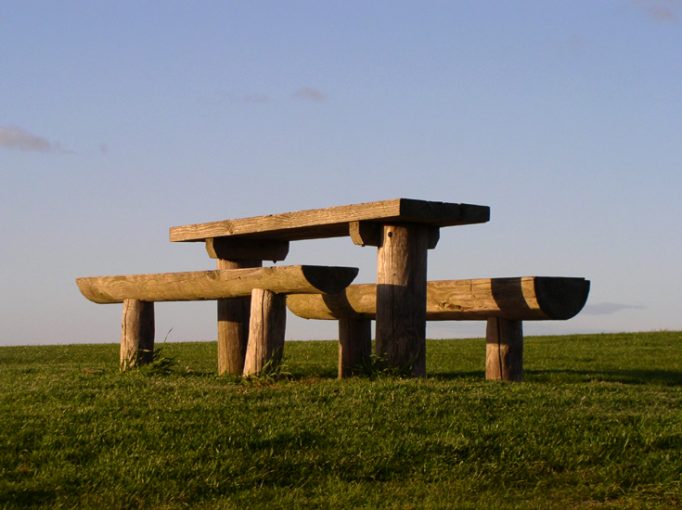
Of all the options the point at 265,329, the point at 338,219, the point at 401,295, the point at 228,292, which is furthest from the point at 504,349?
the point at 228,292

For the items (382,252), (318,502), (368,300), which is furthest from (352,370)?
(318,502)

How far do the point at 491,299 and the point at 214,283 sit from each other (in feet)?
11.8

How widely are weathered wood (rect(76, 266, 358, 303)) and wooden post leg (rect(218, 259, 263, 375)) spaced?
2.83 ft

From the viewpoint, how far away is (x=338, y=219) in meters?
11.4

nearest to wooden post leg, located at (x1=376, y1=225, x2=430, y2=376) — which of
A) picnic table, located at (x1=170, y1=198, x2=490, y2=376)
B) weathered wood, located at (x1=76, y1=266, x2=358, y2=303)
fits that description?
picnic table, located at (x1=170, y1=198, x2=490, y2=376)

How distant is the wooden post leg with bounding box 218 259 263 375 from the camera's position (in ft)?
44.9

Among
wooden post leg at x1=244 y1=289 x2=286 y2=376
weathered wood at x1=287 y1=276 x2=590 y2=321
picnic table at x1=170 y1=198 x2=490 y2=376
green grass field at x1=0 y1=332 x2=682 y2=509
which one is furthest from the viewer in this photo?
wooden post leg at x1=244 y1=289 x2=286 y2=376

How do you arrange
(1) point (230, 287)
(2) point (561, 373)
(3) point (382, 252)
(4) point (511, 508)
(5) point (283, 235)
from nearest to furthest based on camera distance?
(4) point (511, 508) < (3) point (382, 252) < (1) point (230, 287) < (5) point (283, 235) < (2) point (561, 373)

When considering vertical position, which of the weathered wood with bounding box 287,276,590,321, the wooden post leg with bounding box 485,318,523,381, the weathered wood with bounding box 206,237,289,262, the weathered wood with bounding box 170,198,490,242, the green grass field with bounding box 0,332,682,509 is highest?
the weathered wood with bounding box 170,198,490,242

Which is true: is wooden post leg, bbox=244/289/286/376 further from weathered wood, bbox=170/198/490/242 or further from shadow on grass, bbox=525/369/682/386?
shadow on grass, bbox=525/369/682/386

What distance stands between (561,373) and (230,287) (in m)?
6.01

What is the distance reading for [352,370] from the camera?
12.2 metres

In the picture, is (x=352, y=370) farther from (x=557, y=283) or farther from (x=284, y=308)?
(x=557, y=283)

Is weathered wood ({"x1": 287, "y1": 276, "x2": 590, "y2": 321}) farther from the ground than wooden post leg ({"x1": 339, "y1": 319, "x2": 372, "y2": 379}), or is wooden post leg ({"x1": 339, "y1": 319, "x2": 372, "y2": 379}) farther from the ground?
weathered wood ({"x1": 287, "y1": 276, "x2": 590, "y2": 321})
